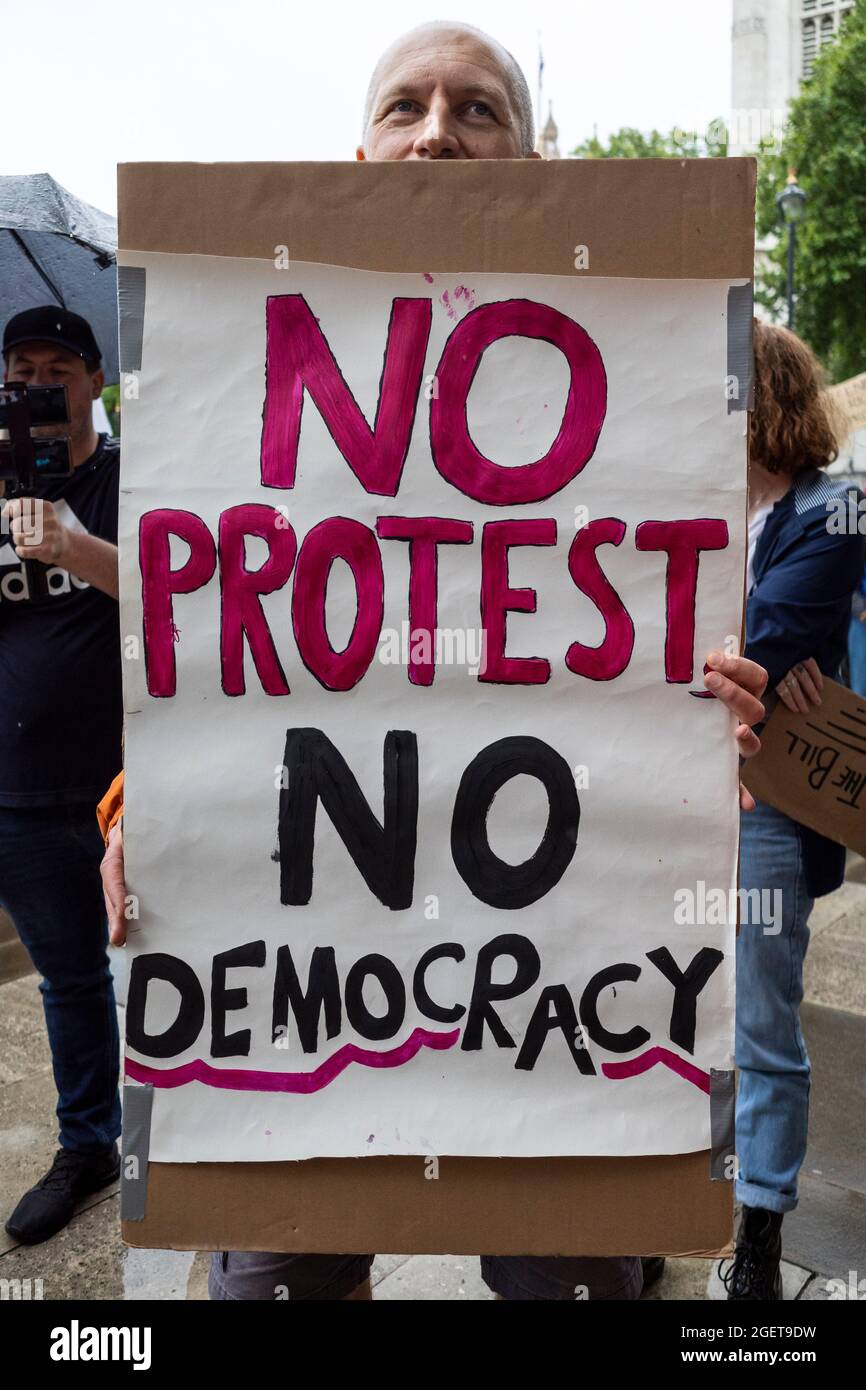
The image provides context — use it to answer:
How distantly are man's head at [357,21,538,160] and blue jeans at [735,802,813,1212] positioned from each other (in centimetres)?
143

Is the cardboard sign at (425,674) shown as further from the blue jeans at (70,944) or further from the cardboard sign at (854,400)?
the cardboard sign at (854,400)

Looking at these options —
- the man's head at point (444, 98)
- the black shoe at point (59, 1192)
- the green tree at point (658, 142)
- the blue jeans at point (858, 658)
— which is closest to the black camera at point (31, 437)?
the man's head at point (444, 98)

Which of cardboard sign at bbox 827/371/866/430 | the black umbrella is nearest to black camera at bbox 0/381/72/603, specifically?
the black umbrella

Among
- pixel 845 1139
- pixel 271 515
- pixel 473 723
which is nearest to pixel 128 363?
pixel 271 515

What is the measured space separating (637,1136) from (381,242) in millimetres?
1092

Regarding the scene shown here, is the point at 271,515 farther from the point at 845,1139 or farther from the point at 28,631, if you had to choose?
the point at 845,1139

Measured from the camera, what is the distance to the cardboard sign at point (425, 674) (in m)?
1.30

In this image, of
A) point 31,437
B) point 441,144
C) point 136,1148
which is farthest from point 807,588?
point 136,1148

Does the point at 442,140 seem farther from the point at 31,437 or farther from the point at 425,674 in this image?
the point at 31,437

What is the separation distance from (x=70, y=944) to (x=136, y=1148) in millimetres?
1302

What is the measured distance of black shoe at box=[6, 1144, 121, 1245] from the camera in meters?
2.50

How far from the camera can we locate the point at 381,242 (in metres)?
1.29

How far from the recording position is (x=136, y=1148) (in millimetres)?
1342

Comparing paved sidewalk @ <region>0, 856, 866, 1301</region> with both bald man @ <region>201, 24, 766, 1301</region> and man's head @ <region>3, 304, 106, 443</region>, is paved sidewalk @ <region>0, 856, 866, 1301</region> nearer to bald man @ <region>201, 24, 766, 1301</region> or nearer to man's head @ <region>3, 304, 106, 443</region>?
bald man @ <region>201, 24, 766, 1301</region>
